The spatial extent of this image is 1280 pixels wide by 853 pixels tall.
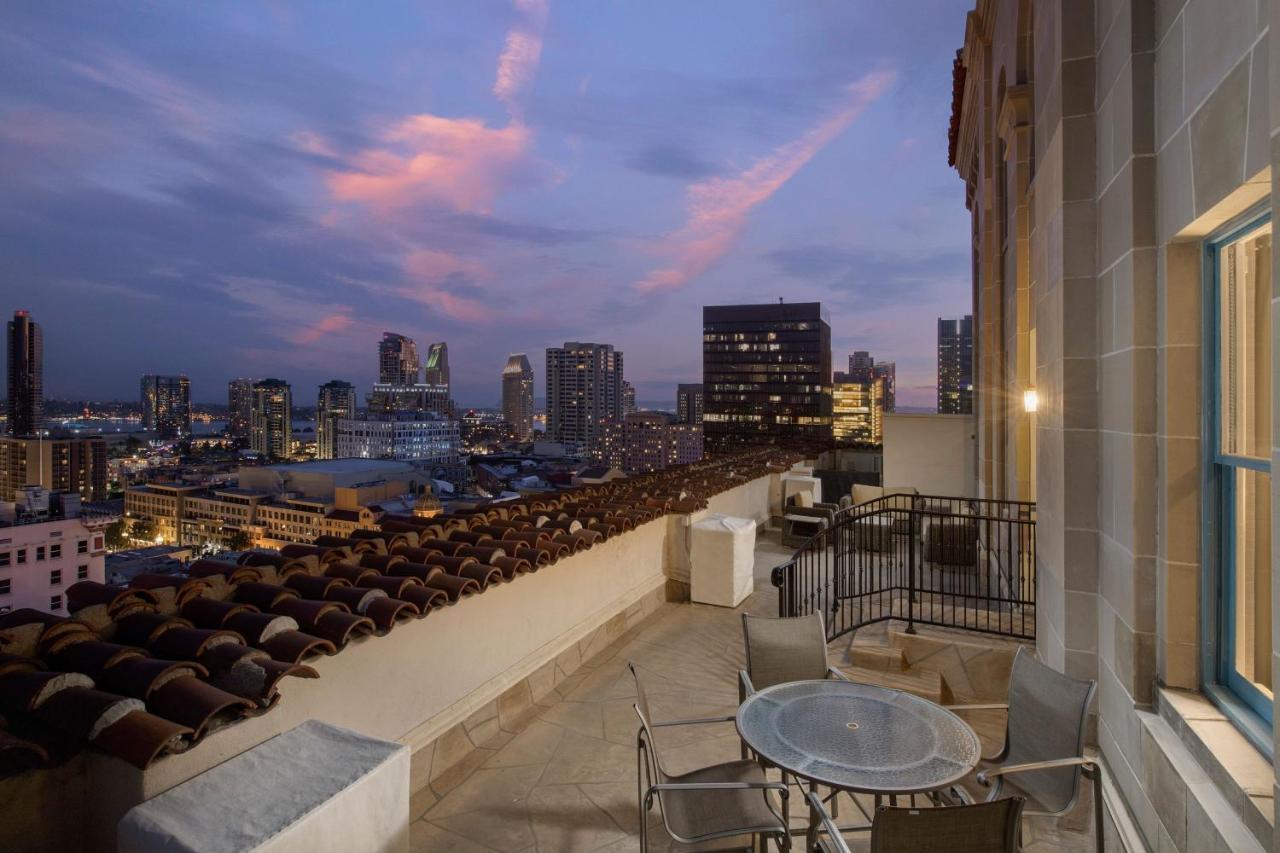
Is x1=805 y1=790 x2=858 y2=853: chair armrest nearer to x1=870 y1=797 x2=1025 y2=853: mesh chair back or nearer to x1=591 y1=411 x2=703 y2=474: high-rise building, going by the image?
x1=870 y1=797 x2=1025 y2=853: mesh chair back

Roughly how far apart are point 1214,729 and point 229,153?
13286 centimetres

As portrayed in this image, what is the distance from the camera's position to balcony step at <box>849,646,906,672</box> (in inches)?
208

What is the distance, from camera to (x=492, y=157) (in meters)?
61.3

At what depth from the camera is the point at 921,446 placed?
13.7 meters

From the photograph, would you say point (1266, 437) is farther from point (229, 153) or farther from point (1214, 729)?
point (229, 153)

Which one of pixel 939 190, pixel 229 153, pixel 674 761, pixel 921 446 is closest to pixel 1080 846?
pixel 674 761

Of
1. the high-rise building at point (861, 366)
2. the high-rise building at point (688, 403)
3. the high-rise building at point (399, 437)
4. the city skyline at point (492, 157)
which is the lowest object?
the high-rise building at point (399, 437)

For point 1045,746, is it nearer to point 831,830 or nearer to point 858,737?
point 858,737

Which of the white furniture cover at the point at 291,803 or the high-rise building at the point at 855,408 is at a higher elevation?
the high-rise building at the point at 855,408

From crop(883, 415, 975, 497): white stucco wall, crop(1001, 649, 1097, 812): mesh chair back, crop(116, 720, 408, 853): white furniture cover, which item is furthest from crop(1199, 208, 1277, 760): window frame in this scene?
crop(883, 415, 975, 497): white stucco wall

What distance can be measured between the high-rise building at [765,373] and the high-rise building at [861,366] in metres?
27.6

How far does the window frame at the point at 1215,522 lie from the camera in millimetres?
2482

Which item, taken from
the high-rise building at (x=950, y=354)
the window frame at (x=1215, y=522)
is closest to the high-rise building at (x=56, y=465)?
the window frame at (x=1215, y=522)

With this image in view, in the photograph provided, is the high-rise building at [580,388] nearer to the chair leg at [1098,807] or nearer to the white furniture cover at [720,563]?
the white furniture cover at [720,563]
